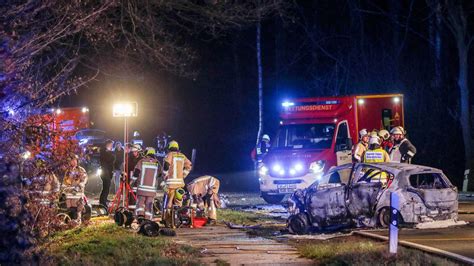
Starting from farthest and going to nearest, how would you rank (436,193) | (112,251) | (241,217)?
(241,217), (436,193), (112,251)

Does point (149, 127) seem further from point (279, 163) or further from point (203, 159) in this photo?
point (279, 163)

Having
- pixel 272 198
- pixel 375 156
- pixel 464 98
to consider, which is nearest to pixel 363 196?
pixel 375 156

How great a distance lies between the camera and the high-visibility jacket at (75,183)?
15.1 meters

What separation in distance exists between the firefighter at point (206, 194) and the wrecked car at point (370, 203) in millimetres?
2394

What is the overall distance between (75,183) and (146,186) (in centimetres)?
149

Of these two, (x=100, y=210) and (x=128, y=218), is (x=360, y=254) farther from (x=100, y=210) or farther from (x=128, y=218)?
(x=100, y=210)

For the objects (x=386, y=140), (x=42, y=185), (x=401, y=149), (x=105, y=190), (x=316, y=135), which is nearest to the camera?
(x=42, y=185)

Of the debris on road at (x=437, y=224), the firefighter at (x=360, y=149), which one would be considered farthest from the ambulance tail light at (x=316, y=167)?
the debris on road at (x=437, y=224)

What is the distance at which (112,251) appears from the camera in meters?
11.7

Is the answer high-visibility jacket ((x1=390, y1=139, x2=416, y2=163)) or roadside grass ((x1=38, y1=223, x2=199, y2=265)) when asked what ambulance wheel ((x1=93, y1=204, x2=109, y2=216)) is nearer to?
roadside grass ((x1=38, y1=223, x2=199, y2=265))

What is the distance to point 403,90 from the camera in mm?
31031

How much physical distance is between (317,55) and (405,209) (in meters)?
25.5

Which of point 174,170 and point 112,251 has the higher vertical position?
point 174,170

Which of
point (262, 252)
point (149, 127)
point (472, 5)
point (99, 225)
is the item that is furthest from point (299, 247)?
point (149, 127)
